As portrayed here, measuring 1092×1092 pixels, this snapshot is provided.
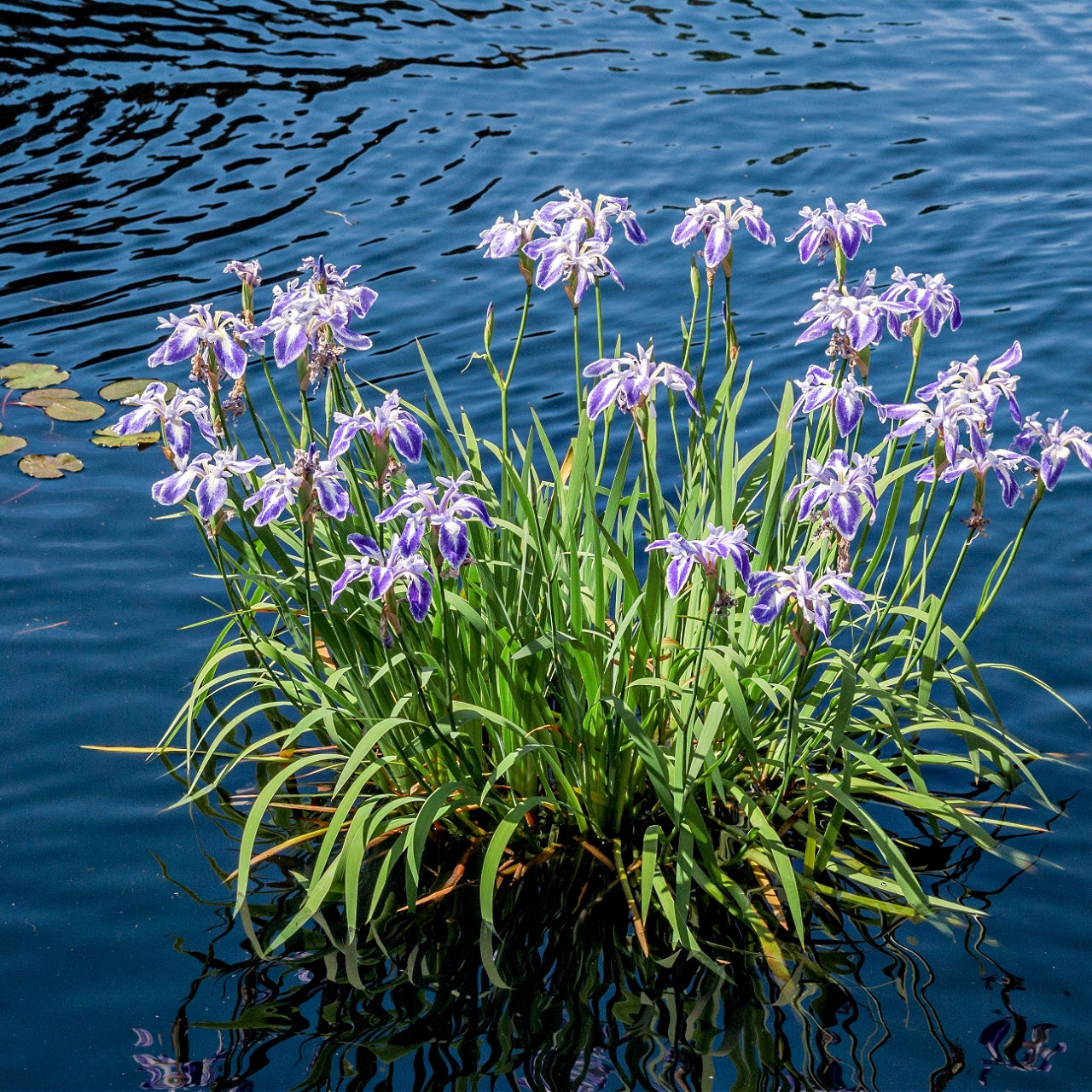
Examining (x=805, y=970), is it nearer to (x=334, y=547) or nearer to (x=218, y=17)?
(x=334, y=547)

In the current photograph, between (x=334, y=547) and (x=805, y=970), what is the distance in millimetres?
1399

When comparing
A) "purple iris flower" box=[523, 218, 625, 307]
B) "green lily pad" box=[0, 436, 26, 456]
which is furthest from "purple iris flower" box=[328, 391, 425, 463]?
"green lily pad" box=[0, 436, 26, 456]

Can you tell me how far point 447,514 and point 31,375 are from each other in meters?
4.00

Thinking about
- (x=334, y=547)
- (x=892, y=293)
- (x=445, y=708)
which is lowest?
(x=445, y=708)

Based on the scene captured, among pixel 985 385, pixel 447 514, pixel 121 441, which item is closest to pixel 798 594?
pixel 985 385

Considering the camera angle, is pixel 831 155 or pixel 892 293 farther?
pixel 831 155

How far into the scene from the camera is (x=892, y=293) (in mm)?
2676

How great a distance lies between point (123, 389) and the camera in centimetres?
548

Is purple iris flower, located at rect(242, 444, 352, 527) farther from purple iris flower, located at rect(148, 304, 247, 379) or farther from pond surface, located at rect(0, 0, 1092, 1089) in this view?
pond surface, located at rect(0, 0, 1092, 1089)

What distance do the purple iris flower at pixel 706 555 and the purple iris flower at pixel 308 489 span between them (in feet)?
1.95

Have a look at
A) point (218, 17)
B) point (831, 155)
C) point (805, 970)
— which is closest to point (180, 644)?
point (805, 970)

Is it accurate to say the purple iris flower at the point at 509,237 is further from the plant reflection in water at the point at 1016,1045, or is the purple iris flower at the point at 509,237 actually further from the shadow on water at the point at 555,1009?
the plant reflection in water at the point at 1016,1045

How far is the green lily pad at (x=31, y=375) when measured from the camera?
5.52 m

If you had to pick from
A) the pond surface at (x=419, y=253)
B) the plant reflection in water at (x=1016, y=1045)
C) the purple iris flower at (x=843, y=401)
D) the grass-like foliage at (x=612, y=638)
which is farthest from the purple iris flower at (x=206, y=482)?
the plant reflection in water at (x=1016, y=1045)
